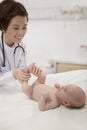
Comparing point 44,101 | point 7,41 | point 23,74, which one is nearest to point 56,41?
point 7,41

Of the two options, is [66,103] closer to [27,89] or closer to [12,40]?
[27,89]

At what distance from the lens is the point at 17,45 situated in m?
1.20

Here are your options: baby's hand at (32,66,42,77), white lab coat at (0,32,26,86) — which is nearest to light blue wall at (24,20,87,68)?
white lab coat at (0,32,26,86)

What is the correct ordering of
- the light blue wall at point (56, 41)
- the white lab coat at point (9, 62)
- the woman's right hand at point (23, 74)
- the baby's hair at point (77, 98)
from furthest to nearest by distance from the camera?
the light blue wall at point (56, 41) → the white lab coat at point (9, 62) → the woman's right hand at point (23, 74) → the baby's hair at point (77, 98)

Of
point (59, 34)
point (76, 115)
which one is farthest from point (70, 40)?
point (76, 115)

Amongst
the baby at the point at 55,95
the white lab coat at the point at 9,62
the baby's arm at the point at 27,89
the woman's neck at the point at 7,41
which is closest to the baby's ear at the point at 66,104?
the baby at the point at 55,95

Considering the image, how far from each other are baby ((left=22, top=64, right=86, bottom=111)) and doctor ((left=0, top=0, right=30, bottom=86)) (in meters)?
0.07

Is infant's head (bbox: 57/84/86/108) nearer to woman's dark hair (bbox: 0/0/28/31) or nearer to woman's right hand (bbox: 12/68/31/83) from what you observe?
woman's right hand (bbox: 12/68/31/83)

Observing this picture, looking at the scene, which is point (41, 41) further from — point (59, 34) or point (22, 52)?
point (22, 52)

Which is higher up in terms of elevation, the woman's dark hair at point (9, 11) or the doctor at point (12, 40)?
the woman's dark hair at point (9, 11)

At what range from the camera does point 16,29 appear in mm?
1091

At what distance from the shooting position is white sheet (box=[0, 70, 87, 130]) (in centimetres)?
80

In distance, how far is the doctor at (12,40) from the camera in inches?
41.8

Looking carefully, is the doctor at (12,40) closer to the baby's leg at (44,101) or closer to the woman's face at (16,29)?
the woman's face at (16,29)
